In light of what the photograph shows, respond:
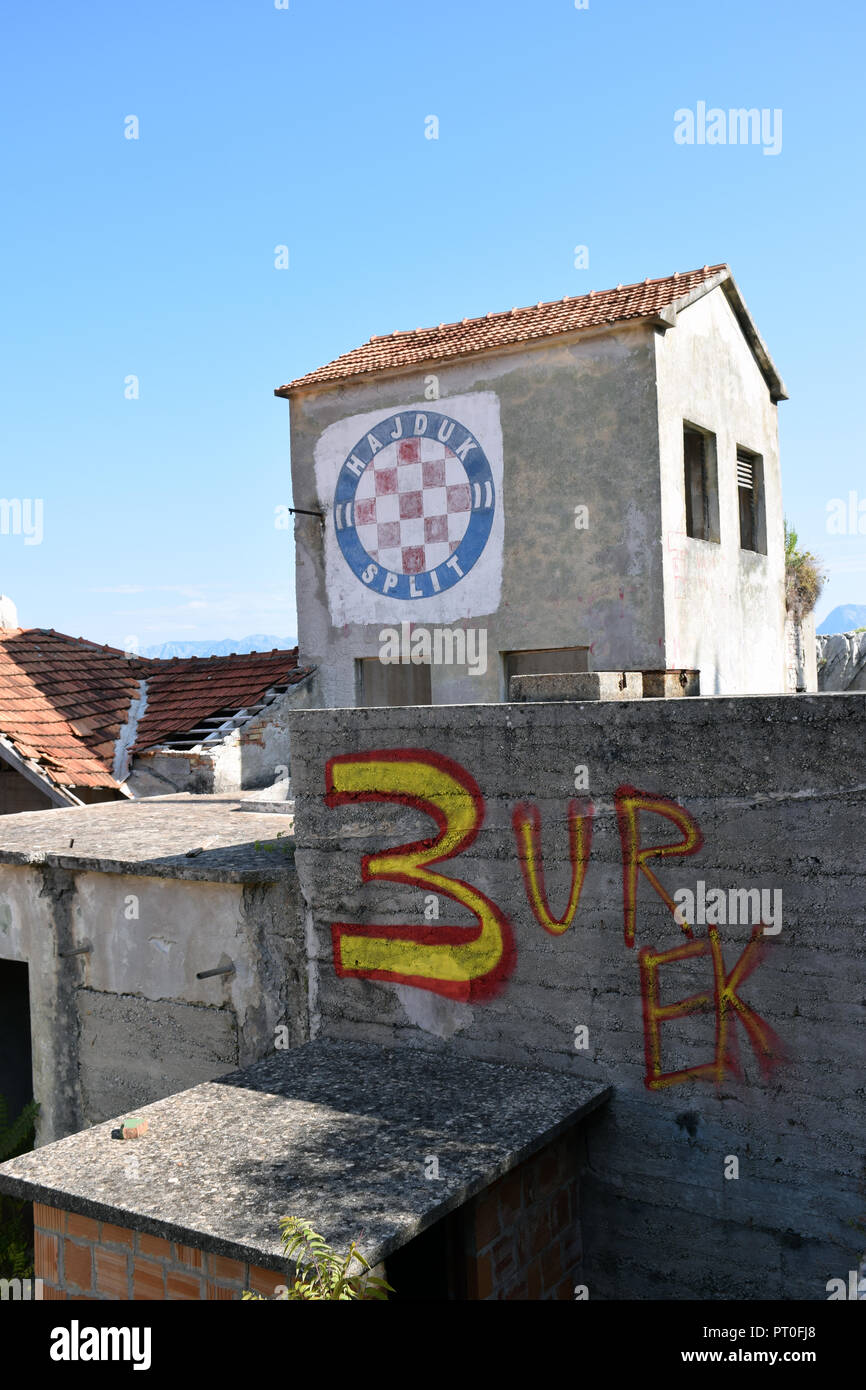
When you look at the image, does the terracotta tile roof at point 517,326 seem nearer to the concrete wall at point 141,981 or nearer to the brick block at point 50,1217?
the concrete wall at point 141,981

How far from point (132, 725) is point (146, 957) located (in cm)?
764

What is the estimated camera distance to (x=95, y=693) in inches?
589

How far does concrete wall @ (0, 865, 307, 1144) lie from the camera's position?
6.55 m

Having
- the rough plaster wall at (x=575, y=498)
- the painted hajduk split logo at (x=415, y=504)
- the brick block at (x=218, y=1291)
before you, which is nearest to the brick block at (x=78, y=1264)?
the brick block at (x=218, y=1291)

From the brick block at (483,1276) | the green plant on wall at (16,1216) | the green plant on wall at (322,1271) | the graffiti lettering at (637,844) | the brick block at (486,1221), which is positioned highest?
the graffiti lettering at (637,844)

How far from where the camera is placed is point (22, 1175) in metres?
4.58

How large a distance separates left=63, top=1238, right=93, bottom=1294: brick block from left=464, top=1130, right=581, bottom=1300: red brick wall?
5.32 feet

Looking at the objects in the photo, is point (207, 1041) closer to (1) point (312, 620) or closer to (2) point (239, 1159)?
(2) point (239, 1159)

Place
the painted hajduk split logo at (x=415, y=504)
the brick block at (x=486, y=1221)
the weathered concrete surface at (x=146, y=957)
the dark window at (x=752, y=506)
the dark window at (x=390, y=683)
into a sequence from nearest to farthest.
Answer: the brick block at (x=486, y=1221) < the weathered concrete surface at (x=146, y=957) < the painted hajduk split logo at (x=415, y=504) < the dark window at (x=752, y=506) < the dark window at (x=390, y=683)

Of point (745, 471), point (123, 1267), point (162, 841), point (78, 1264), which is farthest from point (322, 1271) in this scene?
point (745, 471)

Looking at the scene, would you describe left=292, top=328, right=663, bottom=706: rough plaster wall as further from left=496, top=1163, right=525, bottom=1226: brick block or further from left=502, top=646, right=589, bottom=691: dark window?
left=496, top=1163, right=525, bottom=1226: brick block

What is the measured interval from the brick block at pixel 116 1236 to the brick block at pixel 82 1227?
41 millimetres

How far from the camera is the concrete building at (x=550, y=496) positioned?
37.4ft

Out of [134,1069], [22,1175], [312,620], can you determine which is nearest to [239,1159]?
[22,1175]
